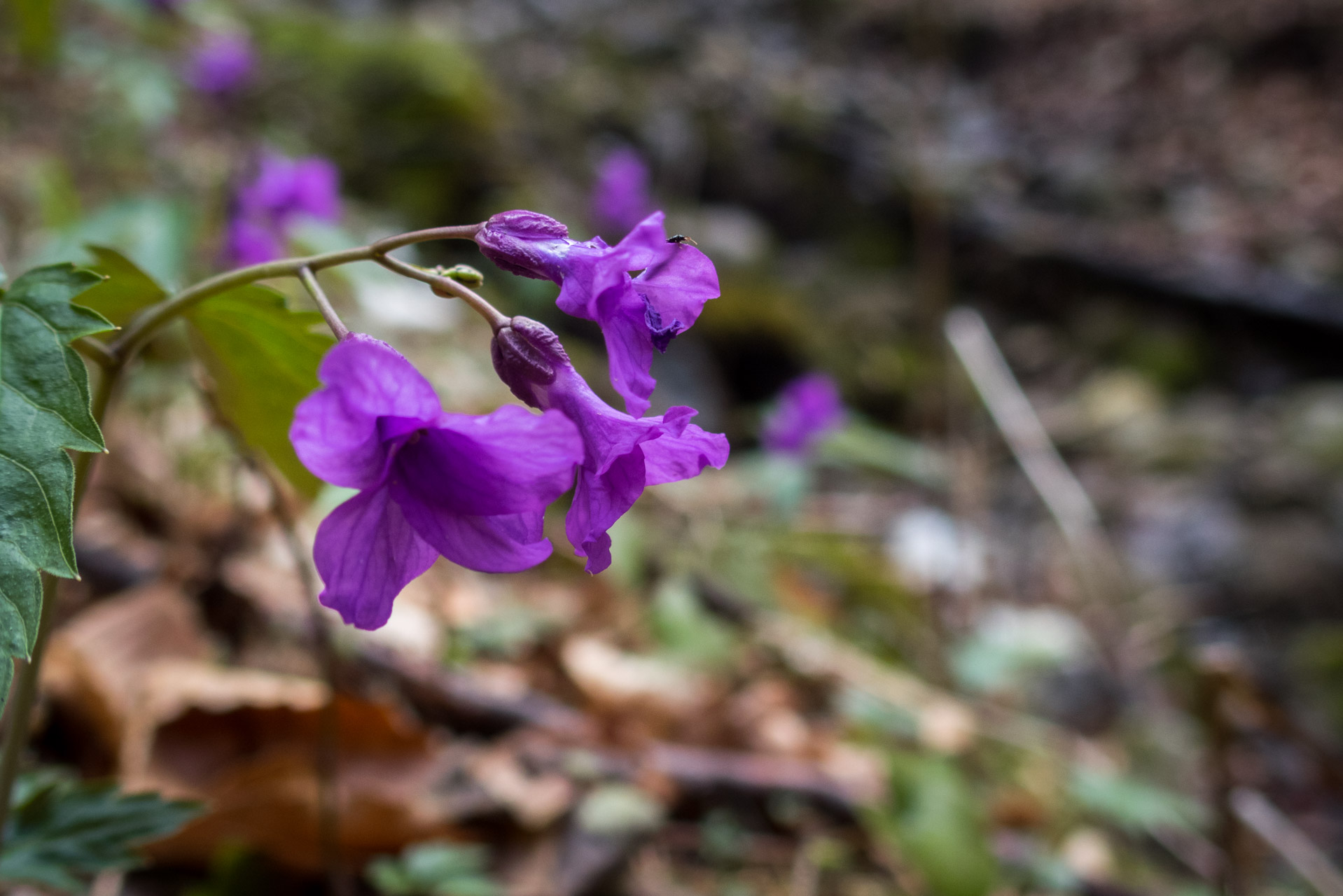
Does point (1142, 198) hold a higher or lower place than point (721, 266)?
higher

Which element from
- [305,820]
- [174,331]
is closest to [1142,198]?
[174,331]

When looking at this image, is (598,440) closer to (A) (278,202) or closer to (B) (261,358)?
(B) (261,358)

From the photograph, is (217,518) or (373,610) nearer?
(373,610)

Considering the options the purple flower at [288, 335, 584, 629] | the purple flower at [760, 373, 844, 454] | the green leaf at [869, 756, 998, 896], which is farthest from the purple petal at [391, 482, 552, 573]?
the purple flower at [760, 373, 844, 454]

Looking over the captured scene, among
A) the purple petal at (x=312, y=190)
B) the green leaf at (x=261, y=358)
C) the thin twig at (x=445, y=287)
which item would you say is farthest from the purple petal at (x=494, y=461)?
the purple petal at (x=312, y=190)

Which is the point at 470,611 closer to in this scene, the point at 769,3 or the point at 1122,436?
the point at 1122,436

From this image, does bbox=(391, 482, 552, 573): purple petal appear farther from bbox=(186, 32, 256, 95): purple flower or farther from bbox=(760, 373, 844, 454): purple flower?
bbox=(186, 32, 256, 95): purple flower

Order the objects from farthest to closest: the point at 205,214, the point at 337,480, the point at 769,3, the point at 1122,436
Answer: the point at 769,3
the point at 1122,436
the point at 205,214
the point at 337,480

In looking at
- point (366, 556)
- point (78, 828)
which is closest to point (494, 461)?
point (366, 556)
